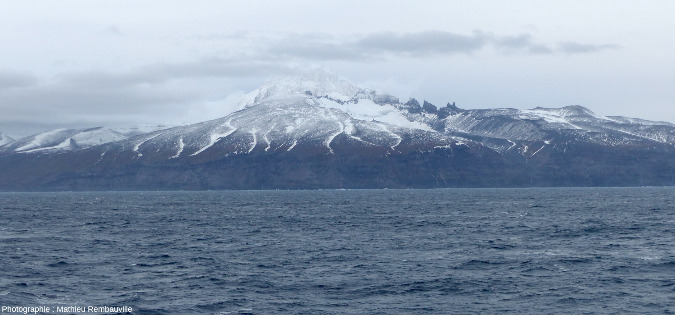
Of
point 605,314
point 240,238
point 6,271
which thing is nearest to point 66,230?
point 240,238

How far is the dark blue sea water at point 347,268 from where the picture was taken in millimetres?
66625

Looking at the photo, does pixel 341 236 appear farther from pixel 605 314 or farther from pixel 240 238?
pixel 605 314

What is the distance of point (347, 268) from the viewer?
→ 8444 centimetres

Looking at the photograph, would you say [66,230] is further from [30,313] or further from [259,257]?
[30,313]

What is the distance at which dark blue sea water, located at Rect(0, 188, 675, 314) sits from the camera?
219 ft

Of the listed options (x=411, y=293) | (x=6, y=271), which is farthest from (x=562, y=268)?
(x=6, y=271)

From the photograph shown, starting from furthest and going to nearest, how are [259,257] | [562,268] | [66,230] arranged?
[66,230] → [259,257] → [562,268]

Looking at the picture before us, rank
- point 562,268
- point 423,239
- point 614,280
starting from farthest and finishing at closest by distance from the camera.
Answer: point 423,239 → point 562,268 → point 614,280

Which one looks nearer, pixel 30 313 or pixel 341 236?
pixel 30 313

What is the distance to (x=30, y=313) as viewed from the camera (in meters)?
59.9

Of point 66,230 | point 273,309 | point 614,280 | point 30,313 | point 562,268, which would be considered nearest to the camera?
point 30,313

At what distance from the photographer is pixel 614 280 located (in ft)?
251

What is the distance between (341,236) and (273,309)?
5549 cm

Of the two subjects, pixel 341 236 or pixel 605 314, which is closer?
pixel 605 314
